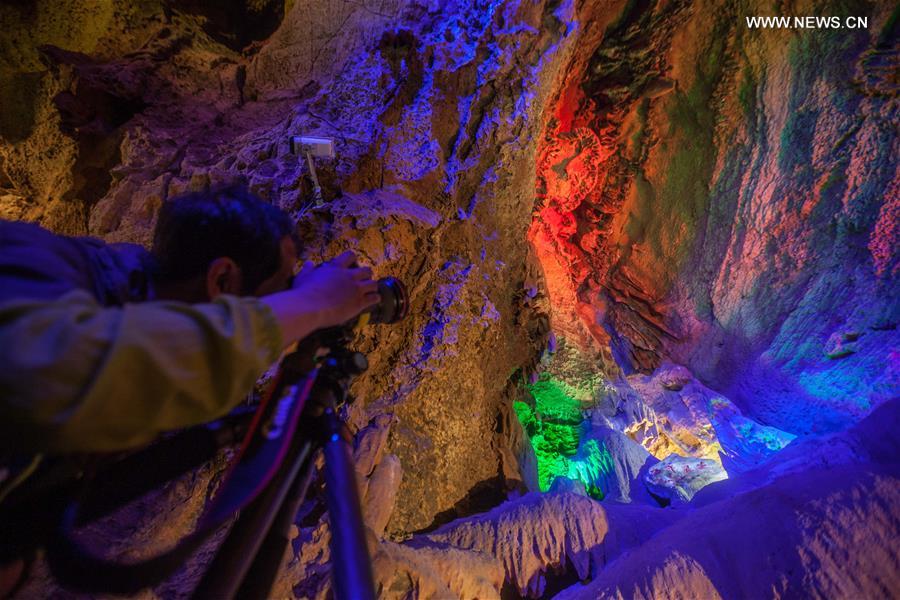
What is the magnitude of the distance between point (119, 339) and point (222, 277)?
0.42 m

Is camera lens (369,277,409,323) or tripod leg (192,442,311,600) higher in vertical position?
camera lens (369,277,409,323)

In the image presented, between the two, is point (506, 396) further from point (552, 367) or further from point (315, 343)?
point (315, 343)

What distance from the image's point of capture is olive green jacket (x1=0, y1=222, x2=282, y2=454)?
1.62 feet

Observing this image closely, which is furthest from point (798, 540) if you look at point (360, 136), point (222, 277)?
point (360, 136)

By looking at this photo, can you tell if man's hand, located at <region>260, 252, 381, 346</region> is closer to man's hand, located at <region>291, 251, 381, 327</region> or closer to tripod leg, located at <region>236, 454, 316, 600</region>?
man's hand, located at <region>291, 251, 381, 327</region>

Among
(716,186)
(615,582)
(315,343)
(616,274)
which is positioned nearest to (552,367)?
(616,274)

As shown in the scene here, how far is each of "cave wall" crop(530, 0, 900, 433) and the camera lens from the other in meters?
2.84

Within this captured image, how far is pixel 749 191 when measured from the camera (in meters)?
2.91

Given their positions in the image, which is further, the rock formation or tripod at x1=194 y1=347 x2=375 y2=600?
the rock formation

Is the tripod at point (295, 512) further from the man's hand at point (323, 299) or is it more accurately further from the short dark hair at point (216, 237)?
the short dark hair at point (216, 237)

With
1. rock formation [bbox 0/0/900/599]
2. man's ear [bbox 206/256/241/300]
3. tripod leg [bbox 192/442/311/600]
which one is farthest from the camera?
rock formation [bbox 0/0/900/599]

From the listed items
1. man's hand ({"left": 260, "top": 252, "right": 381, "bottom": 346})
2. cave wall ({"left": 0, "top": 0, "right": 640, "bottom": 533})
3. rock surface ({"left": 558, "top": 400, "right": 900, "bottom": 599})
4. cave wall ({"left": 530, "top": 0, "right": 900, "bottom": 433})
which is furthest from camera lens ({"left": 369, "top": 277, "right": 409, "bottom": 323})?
cave wall ({"left": 530, "top": 0, "right": 900, "bottom": 433})

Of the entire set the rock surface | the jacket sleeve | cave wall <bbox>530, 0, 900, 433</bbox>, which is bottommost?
the rock surface

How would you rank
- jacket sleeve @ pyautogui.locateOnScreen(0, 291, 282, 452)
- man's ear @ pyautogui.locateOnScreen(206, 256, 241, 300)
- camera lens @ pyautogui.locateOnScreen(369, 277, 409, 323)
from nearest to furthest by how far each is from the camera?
jacket sleeve @ pyautogui.locateOnScreen(0, 291, 282, 452) → man's ear @ pyautogui.locateOnScreen(206, 256, 241, 300) → camera lens @ pyautogui.locateOnScreen(369, 277, 409, 323)
